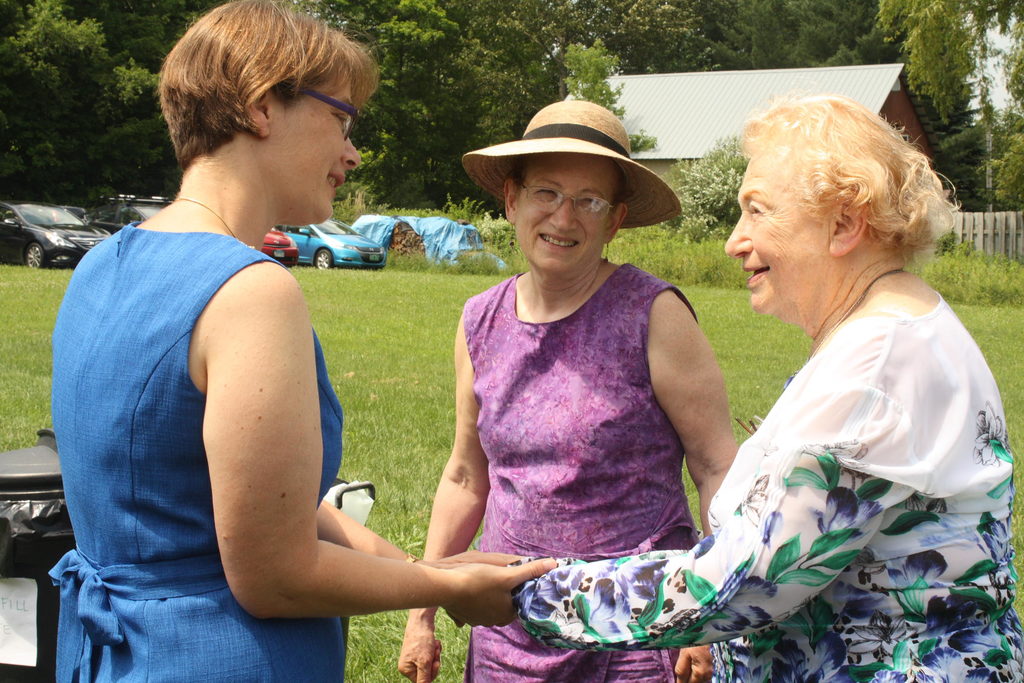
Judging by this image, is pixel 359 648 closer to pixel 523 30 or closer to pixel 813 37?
pixel 523 30

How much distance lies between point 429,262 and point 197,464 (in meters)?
24.5

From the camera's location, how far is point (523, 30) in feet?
167

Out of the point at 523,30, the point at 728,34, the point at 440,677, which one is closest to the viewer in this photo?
the point at 440,677

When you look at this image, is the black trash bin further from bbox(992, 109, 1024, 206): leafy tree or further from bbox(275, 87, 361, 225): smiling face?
Answer: bbox(992, 109, 1024, 206): leafy tree

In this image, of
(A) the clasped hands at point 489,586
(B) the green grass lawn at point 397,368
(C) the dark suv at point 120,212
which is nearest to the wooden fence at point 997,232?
(B) the green grass lawn at point 397,368

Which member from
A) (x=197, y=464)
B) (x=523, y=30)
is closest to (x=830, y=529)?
(x=197, y=464)

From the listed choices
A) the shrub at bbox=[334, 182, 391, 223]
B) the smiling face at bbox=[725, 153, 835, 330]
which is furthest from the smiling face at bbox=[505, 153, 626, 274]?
the shrub at bbox=[334, 182, 391, 223]

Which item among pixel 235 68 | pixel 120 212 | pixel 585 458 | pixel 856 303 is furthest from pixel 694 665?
pixel 120 212

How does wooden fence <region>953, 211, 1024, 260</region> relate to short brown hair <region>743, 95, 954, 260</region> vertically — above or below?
below

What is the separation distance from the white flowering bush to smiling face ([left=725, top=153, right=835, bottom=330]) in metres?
27.7

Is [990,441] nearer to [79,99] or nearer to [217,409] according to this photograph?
[217,409]

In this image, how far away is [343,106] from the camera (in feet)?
6.46

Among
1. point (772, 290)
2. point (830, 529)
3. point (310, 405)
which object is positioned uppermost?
point (772, 290)

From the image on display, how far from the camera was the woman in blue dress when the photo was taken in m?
1.62
